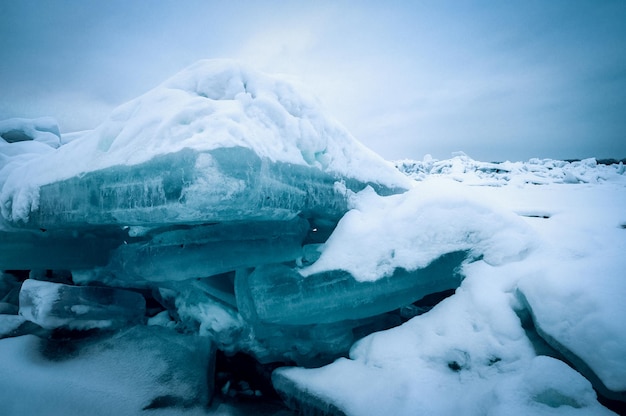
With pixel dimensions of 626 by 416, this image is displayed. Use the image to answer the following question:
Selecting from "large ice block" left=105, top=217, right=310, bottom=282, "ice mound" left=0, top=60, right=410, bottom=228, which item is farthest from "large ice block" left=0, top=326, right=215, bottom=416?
"ice mound" left=0, top=60, right=410, bottom=228

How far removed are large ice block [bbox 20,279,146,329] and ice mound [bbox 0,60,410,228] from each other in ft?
1.81

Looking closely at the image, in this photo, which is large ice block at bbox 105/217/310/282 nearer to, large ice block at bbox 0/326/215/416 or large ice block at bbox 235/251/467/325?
large ice block at bbox 235/251/467/325

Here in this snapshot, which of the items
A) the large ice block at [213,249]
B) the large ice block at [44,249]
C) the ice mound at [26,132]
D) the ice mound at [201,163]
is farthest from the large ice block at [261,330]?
the ice mound at [26,132]

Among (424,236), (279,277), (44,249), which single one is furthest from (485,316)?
(44,249)

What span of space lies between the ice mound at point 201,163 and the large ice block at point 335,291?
527 millimetres

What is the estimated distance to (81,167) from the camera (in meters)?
2.03

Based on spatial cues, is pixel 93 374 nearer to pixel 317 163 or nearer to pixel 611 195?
pixel 317 163

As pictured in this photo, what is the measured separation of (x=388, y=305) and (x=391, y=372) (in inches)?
21.1

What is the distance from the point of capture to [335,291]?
2164mm

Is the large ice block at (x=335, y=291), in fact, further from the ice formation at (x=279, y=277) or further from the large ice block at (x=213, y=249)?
the large ice block at (x=213, y=249)

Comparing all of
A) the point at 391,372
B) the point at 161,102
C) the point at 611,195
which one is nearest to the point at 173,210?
the point at 161,102

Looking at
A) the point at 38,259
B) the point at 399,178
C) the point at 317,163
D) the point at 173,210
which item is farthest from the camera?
the point at 399,178

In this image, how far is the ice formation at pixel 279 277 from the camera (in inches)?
61.6

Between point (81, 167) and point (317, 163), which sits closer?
point (81, 167)
